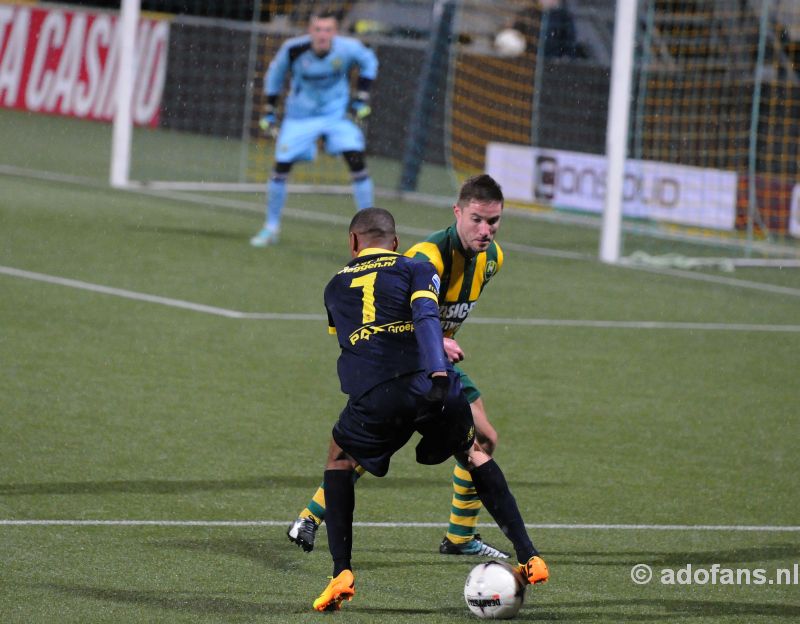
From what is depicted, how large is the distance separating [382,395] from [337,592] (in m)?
0.65

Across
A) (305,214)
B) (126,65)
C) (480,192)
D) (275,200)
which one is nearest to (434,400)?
(480,192)

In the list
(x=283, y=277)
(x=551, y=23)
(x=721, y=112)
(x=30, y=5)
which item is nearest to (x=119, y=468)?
(x=283, y=277)

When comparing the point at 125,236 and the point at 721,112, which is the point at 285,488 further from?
the point at 721,112

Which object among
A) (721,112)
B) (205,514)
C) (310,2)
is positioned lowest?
(205,514)

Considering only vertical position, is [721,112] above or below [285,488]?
above

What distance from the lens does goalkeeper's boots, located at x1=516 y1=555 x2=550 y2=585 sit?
5.27m

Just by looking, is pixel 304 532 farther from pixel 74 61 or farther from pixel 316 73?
pixel 74 61

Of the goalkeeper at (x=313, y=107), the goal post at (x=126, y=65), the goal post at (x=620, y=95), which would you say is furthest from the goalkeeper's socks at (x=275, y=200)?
the goal post at (x=126, y=65)

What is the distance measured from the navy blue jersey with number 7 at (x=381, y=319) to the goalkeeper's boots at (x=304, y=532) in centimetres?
71

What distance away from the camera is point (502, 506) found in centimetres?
540

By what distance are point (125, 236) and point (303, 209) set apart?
3.85 m

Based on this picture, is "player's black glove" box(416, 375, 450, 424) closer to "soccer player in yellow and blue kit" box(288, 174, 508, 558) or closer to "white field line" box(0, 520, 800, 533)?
"soccer player in yellow and blue kit" box(288, 174, 508, 558)

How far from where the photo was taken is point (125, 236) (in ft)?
48.4

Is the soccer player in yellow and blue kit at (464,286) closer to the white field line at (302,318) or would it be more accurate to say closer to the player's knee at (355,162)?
the white field line at (302,318)
